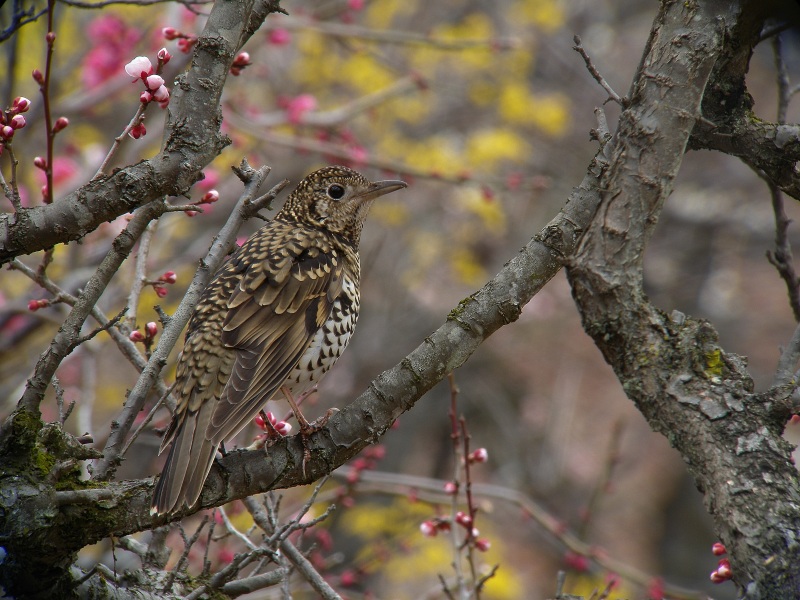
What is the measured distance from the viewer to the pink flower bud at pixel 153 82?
2.85 meters

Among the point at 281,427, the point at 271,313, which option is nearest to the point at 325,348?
the point at 271,313

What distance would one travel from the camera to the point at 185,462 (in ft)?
9.29

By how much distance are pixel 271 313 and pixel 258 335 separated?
0.53ft

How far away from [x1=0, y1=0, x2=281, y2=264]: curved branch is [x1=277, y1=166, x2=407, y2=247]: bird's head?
1.83m

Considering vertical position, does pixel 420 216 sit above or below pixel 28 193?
above

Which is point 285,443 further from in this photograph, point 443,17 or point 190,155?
point 443,17

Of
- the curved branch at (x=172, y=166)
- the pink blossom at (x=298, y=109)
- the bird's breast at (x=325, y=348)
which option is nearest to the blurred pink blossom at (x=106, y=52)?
the pink blossom at (x=298, y=109)

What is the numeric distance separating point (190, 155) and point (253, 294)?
3.85ft

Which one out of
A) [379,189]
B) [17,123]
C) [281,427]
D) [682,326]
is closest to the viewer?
[17,123]

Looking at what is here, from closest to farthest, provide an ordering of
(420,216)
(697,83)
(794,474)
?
(794,474)
(697,83)
(420,216)

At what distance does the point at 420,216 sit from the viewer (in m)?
11.9

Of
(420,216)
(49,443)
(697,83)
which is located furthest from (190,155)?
(420,216)

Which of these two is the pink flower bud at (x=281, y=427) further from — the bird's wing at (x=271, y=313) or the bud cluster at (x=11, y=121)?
the bud cluster at (x=11, y=121)

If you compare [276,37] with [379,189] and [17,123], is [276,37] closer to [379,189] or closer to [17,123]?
[379,189]
